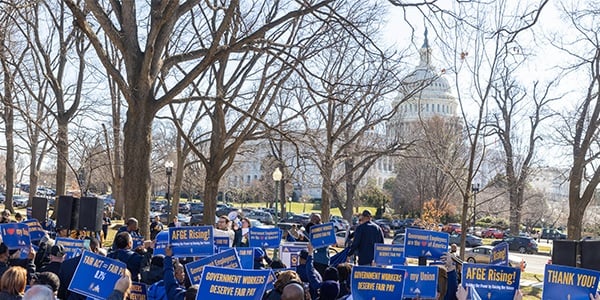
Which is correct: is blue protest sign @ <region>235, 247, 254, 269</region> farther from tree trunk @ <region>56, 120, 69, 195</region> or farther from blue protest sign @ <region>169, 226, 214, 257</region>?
tree trunk @ <region>56, 120, 69, 195</region>

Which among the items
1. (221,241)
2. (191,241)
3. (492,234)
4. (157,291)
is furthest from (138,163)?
(492,234)

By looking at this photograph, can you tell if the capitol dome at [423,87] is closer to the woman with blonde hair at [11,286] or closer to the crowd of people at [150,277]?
the crowd of people at [150,277]

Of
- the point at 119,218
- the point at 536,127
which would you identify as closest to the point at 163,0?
the point at 119,218

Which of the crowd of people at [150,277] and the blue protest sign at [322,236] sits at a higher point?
the blue protest sign at [322,236]

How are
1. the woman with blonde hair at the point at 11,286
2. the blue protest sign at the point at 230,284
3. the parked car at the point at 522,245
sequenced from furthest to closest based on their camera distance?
the parked car at the point at 522,245, the blue protest sign at the point at 230,284, the woman with blonde hair at the point at 11,286

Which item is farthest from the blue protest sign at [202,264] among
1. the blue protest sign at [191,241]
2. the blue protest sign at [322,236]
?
the blue protest sign at [322,236]

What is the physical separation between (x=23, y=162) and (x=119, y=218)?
7032 centimetres

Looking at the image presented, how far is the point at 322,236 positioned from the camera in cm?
1311

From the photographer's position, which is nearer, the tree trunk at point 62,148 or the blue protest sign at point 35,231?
the blue protest sign at point 35,231

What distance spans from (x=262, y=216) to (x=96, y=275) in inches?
2062

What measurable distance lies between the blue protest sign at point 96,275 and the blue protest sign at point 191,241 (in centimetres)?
211

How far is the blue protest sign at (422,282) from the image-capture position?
8.53m

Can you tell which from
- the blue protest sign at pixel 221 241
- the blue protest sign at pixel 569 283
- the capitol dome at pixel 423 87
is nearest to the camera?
the blue protest sign at pixel 569 283

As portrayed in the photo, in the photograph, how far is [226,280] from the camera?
6602mm
